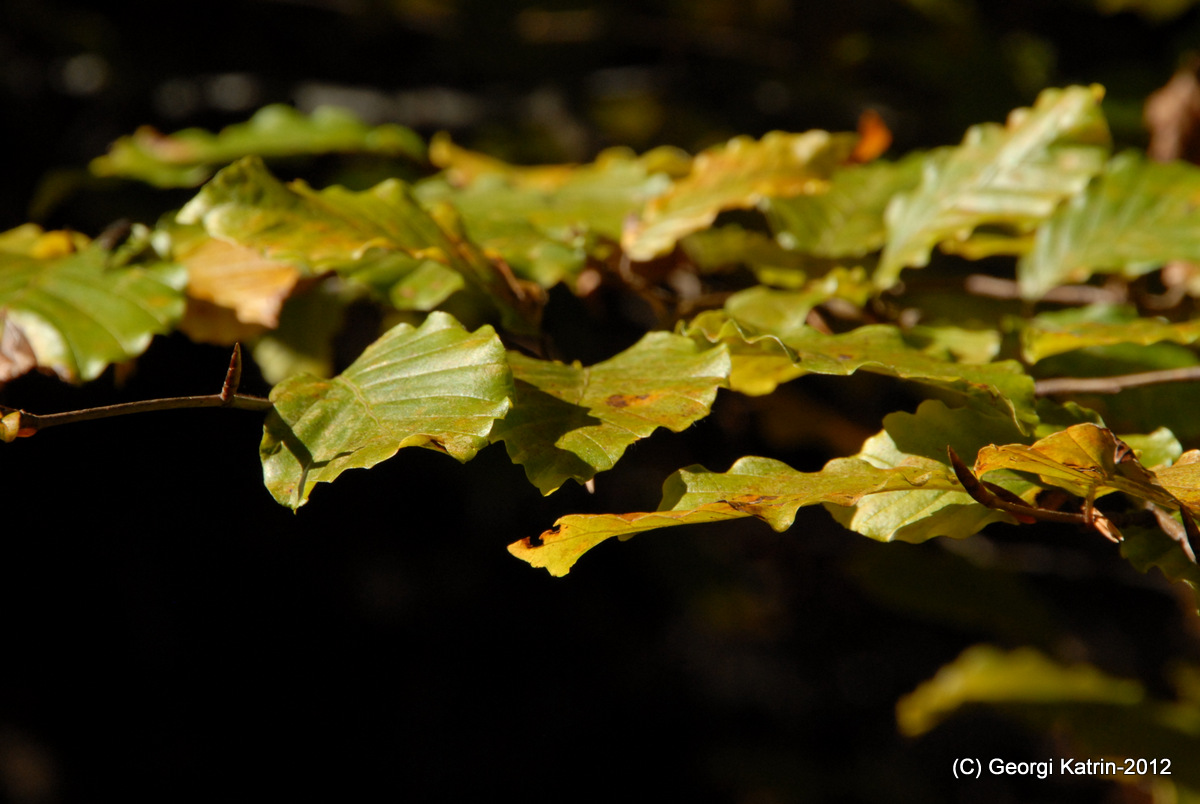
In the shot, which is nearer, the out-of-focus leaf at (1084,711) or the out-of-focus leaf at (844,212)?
the out-of-focus leaf at (844,212)

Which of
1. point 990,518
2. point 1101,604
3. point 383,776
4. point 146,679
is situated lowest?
point 383,776

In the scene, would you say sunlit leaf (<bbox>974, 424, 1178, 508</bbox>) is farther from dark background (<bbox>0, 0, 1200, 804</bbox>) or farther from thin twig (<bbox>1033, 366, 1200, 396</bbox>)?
dark background (<bbox>0, 0, 1200, 804</bbox>)

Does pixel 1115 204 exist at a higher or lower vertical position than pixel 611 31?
higher

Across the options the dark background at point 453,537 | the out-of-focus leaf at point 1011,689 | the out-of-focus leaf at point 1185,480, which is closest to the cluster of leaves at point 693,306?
the out-of-focus leaf at point 1185,480

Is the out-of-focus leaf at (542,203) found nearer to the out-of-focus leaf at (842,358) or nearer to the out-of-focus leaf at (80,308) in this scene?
the out-of-focus leaf at (842,358)

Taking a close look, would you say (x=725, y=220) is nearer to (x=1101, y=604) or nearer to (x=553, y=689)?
(x=553, y=689)

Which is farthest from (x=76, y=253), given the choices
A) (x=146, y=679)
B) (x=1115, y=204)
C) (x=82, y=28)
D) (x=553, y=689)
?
(x=553, y=689)
